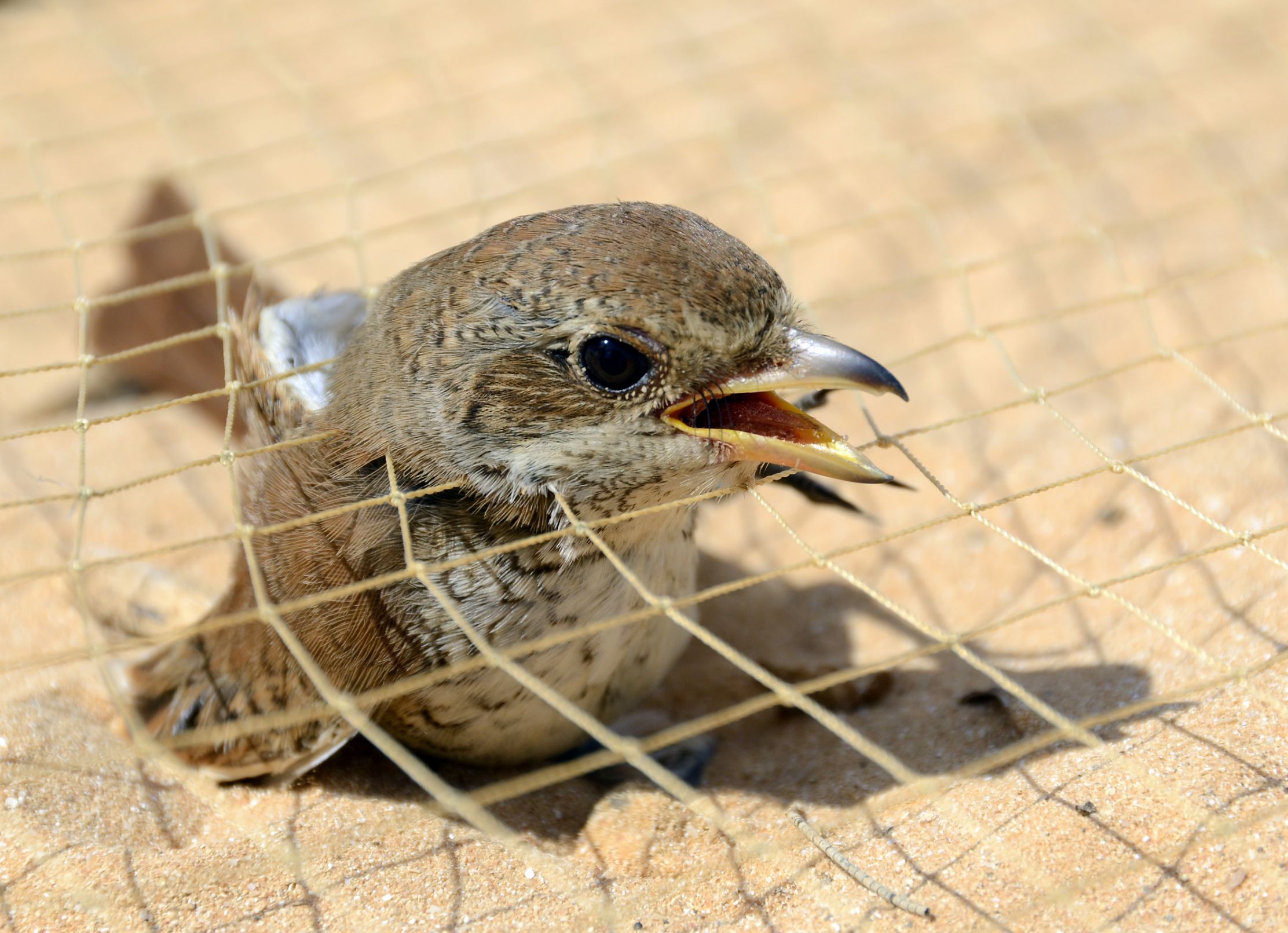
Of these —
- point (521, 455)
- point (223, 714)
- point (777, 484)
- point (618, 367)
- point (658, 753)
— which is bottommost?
point (658, 753)

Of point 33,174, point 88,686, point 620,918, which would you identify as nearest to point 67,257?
point 33,174

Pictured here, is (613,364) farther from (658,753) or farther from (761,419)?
(658,753)

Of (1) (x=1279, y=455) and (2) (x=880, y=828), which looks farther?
(1) (x=1279, y=455)

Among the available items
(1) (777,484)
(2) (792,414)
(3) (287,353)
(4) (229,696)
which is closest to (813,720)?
(1) (777,484)

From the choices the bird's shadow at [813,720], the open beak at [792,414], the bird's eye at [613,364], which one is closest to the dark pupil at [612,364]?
the bird's eye at [613,364]

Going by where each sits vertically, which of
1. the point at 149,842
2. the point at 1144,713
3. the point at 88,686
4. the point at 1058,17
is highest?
the point at 1058,17

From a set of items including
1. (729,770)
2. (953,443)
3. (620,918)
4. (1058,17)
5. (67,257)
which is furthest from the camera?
(1058,17)

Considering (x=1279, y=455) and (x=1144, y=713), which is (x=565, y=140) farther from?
(x=1144, y=713)

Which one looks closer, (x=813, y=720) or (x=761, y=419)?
(x=761, y=419)
